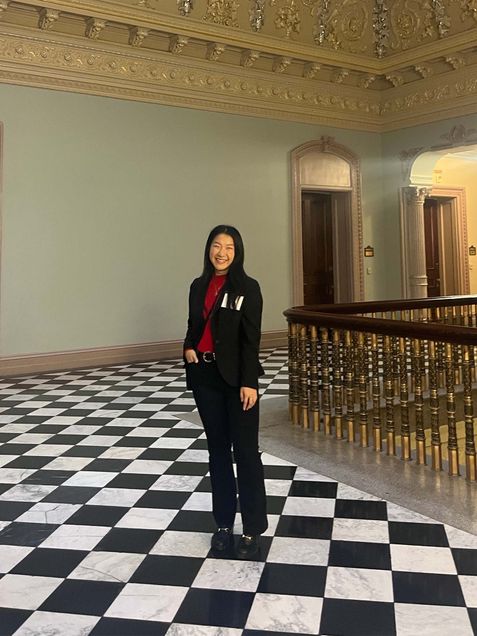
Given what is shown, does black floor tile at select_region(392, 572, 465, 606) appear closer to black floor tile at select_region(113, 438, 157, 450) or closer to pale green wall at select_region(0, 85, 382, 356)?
black floor tile at select_region(113, 438, 157, 450)

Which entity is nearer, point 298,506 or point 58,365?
point 298,506

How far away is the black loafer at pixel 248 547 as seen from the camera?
337 centimetres

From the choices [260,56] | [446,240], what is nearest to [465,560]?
[260,56]

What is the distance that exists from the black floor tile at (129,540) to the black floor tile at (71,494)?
0.64 m

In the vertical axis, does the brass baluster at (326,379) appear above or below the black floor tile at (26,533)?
above

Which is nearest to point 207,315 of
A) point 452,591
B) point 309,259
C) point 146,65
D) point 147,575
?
point 147,575

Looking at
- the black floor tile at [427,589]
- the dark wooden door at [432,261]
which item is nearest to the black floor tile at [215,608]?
the black floor tile at [427,589]

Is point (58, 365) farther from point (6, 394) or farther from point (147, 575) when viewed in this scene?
point (147, 575)

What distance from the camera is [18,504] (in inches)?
167

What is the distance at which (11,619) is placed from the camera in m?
2.79

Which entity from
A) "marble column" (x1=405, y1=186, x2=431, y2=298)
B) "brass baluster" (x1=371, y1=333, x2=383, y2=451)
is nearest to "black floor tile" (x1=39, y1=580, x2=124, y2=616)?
"brass baluster" (x1=371, y1=333, x2=383, y2=451)

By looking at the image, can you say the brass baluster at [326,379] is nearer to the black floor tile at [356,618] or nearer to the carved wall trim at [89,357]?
the black floor tile at [356,618]

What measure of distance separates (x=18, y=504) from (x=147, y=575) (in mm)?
1494

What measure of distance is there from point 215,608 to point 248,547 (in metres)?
0.56
